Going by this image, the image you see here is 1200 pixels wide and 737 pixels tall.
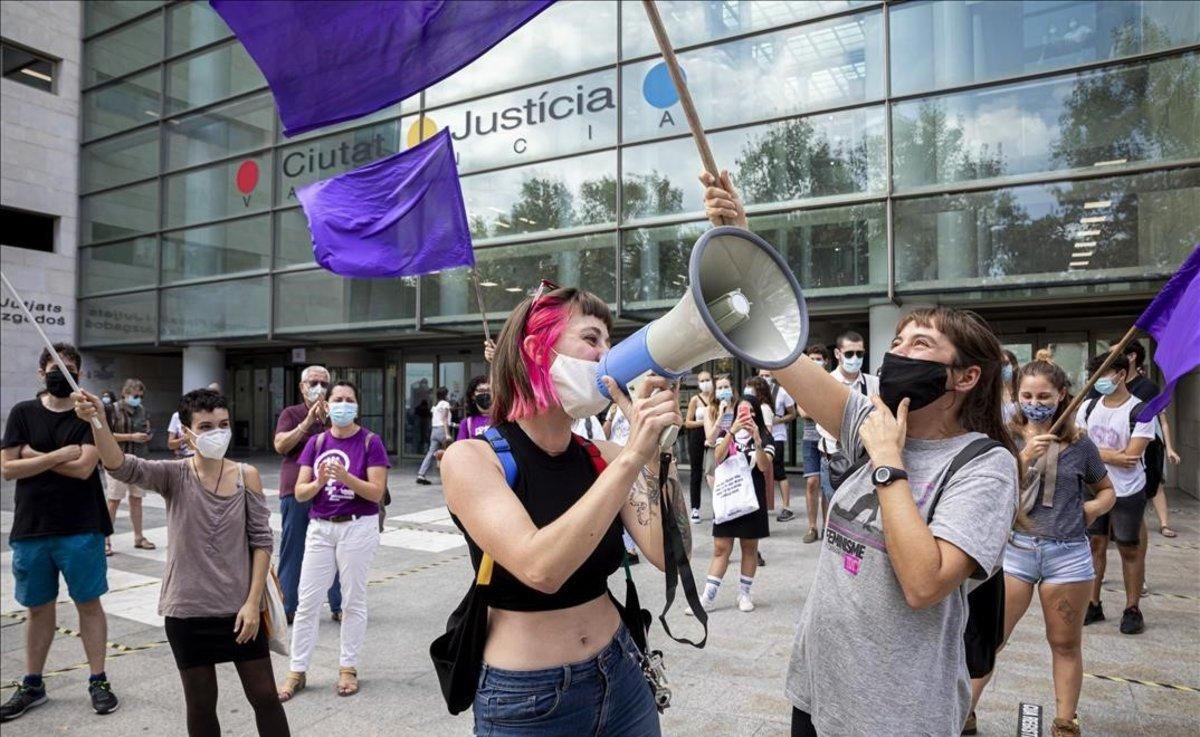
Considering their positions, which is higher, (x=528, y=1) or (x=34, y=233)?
(x=34, y=233)

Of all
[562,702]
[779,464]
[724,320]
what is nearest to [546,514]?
[562,702]

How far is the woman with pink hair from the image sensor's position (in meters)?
1.72

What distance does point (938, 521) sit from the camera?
1.75 meters

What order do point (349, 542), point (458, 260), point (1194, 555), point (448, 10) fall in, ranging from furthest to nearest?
point (1194, 555) < point (458, 260) < point (349, 542) < point (448, 10)

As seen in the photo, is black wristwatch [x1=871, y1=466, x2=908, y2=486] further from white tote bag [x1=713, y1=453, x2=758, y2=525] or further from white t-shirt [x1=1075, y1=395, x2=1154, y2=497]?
white t-shirt [x1=1075, y1=395, x2=1154, y2=497]

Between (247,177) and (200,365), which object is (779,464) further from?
(200,365)

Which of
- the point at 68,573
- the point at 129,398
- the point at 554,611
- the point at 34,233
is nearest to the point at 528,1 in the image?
the point at 554,611

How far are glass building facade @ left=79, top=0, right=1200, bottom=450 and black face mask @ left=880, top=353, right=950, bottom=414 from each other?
356 inches

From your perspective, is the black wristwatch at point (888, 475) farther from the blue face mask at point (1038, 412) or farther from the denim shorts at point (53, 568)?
the denim shorts at point (53, 568)

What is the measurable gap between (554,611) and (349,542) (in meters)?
2.90

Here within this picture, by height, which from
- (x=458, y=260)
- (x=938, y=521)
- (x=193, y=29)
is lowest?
(x=938, y=521)

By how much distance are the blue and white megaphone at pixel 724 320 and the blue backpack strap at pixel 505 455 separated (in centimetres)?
32

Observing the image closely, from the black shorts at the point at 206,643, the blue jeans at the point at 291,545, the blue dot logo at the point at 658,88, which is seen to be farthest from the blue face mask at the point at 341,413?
the blue dot logo at the point at 658,88

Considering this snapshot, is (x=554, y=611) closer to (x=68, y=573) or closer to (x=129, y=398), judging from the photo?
(x=68, y=573)
